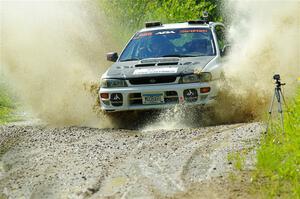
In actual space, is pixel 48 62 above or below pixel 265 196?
below

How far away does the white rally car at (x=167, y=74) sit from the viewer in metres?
11.7

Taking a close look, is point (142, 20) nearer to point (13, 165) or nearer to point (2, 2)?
point (2, 2)

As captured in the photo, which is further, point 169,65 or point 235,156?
point 169,65

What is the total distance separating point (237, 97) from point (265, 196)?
206 inches

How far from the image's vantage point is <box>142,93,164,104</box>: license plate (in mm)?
→ 11758

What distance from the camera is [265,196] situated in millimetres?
6930

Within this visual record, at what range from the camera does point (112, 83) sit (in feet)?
39.8

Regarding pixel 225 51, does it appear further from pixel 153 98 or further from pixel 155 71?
pixel 153 98

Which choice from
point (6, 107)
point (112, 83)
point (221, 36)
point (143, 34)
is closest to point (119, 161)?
point (112, 83)

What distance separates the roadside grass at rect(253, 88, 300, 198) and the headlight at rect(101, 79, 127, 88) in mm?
3850

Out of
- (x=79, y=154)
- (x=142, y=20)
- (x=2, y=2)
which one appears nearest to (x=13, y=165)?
(x=79, y=154)

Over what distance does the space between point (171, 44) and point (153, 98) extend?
5.62 feet

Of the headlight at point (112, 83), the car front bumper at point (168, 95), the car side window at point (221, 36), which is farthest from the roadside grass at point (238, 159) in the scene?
the car side window at point (221, 36)

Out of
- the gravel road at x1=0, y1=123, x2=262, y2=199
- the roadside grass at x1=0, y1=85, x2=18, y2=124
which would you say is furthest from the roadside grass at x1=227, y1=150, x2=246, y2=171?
the roadside grass at x1=0, y1=85, x2=18, y2=124
